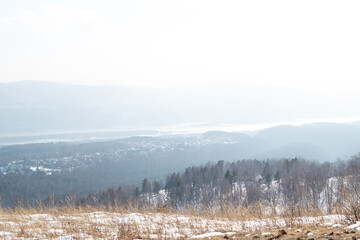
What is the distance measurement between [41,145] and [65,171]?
90.2m

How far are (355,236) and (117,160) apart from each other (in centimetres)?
15498

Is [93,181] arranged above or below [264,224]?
below

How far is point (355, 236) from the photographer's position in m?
3.45

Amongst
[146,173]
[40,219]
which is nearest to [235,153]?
[146,173]

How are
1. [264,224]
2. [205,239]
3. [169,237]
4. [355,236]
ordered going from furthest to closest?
1. [264,224]
2. [169,237]
3. [205,239]
4. [355,236]

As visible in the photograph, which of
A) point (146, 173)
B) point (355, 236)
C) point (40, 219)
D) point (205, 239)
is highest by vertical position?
point (355, 236)

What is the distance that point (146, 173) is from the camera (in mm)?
129125

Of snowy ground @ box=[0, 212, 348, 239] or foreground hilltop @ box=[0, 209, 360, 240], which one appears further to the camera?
snowy ground @ box=[0, 212, 348, 239]

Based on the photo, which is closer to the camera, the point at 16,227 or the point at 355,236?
the point at 355,236

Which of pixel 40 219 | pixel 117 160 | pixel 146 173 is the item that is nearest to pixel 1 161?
pixel 117 160

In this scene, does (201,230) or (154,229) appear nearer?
(201,230)

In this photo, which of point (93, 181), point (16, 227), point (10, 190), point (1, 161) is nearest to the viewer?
point (16, 227)

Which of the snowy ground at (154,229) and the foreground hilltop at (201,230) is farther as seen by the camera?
the snowy ground at (154,229)

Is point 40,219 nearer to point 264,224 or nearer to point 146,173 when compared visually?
point 264,224
